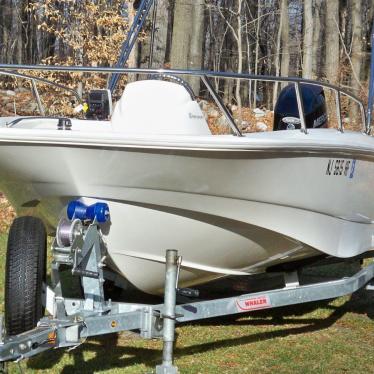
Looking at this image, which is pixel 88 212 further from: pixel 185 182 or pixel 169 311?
pixel 169 311

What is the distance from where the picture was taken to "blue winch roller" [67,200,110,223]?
4.02 meters

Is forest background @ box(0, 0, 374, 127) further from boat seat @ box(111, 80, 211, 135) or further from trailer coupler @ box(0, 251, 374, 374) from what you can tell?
trailer coupler @ box(0, 251, 374, 374)

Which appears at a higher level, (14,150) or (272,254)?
(14,150)

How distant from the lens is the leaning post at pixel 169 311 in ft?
12.1

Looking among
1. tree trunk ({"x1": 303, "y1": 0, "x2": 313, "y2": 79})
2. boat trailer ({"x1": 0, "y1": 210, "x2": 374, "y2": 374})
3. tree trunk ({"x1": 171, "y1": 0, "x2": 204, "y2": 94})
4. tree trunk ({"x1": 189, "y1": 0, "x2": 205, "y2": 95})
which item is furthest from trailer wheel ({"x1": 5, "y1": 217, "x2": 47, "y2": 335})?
tree trunk ({"x1": 303, "y1": 0, "x2": 313, "y2": 79})

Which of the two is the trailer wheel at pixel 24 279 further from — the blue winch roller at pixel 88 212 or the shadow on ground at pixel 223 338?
the shadow on ground at pixel 223 338

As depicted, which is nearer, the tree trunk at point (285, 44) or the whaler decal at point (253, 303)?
the whaler decal at point (253, 303)

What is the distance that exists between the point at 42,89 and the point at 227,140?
6088 millimetres

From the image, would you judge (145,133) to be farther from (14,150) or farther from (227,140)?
(14,150)

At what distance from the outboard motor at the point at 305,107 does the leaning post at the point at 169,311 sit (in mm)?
1878

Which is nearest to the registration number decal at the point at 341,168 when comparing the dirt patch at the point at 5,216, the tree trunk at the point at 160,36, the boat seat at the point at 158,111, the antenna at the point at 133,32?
the boat seat at the point at 158,111

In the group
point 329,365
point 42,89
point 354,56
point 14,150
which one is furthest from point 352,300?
point 354,56

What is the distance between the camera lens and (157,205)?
164 inches

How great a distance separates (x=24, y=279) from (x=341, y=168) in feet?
6.87
